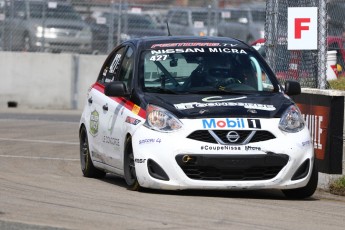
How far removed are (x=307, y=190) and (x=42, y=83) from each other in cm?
1520

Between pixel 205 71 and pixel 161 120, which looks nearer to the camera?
pixel 161 120

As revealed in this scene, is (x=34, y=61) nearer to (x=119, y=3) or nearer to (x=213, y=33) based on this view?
(x=119, y=3)

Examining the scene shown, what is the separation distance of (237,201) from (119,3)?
17200 millimetres

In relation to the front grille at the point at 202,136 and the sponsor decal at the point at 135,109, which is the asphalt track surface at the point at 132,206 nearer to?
the front grille at the point at 202,136

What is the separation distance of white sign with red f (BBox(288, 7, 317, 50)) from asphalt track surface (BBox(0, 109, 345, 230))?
7.93 feet

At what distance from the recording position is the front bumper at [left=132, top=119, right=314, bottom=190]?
10414mm

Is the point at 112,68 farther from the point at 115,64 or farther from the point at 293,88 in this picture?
the point at 293,88

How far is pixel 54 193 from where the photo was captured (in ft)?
34.2

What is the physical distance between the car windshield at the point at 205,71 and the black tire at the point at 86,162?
5.25 ft

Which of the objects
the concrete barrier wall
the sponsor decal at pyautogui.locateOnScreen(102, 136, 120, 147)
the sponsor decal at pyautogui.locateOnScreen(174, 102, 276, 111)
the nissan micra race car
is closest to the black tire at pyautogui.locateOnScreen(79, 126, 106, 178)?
the nissan micra race car

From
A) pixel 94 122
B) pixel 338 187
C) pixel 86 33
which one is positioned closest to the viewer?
pixel 338 187

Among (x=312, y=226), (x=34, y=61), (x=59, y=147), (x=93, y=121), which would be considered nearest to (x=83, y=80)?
(x=34, y=61)

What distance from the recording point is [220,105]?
1077cm

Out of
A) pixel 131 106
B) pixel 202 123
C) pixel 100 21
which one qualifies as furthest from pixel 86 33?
pixel 202 123
